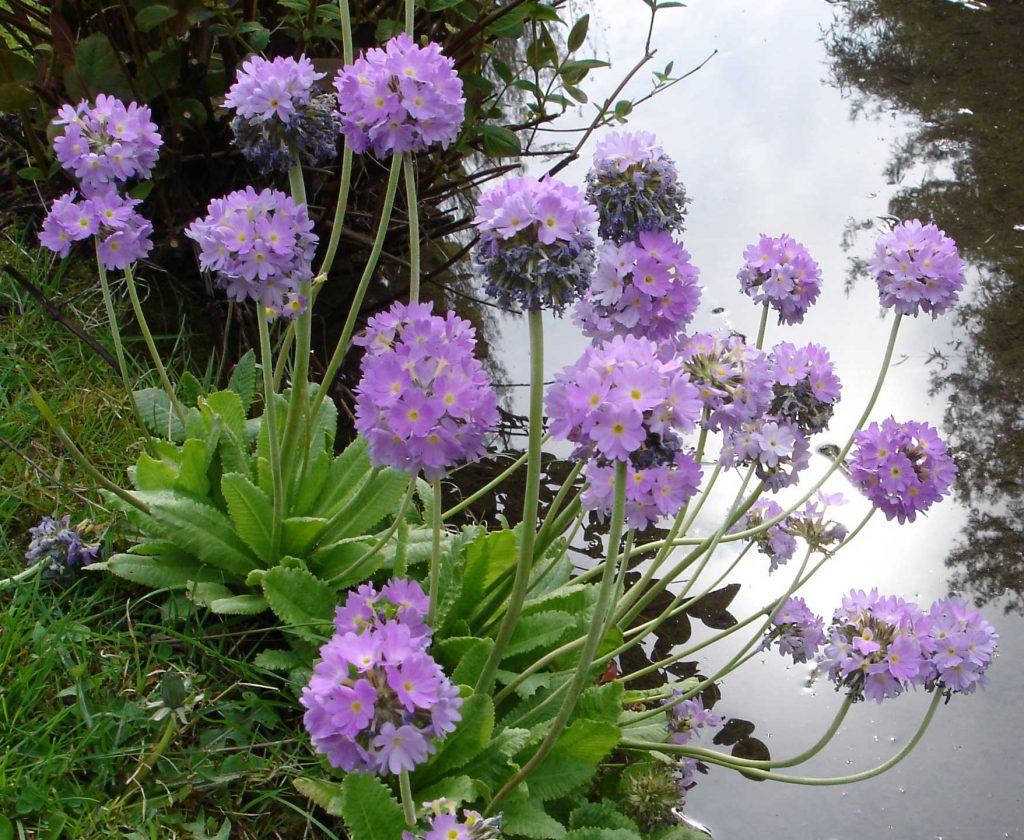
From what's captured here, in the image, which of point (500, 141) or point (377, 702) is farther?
point (500, 141)

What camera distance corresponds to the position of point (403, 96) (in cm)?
162

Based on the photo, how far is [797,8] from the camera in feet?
19.0

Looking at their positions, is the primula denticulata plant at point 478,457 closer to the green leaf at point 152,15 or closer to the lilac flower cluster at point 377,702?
the lilac flower cluster at point 377,702

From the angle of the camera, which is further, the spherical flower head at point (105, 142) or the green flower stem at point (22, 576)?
the green flower stem at point (22, 576)

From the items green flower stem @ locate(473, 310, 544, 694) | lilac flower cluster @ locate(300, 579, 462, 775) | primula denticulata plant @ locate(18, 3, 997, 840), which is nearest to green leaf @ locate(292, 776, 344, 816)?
primula denticulata plant @ locate(18, 3, 997, 840)

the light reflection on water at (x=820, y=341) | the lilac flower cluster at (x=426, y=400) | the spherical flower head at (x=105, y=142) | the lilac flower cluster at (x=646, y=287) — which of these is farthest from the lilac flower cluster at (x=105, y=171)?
the light reflection on water at (x=820, y=341)

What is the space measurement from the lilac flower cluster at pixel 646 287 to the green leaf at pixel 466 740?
701mm

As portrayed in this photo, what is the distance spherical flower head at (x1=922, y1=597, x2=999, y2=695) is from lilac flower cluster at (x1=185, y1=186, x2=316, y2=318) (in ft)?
4.00

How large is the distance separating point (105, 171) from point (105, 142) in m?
0.06

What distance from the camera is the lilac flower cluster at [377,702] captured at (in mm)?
1239

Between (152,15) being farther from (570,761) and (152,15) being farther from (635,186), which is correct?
(570,761)

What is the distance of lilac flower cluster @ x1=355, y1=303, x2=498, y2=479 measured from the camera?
4.56 ft

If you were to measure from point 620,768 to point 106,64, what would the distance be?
2.18 meters

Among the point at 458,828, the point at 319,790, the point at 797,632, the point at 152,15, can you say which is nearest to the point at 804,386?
the point at 797,632
